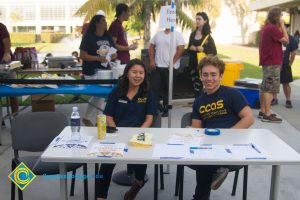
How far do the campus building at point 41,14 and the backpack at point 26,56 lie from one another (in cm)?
4677

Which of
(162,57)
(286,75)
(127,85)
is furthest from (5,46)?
(286,75)

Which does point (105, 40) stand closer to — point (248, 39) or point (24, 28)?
point (248, 39)

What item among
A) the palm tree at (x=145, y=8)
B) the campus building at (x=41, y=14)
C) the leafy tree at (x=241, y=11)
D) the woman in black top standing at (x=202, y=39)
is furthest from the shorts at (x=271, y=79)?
the campus building at (x=41, y=14)

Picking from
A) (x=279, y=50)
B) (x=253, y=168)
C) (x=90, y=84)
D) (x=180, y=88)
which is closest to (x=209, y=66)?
(x=253, y=168)

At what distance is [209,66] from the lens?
3000 mm

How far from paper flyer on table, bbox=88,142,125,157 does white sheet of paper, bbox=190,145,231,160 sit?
43 cm

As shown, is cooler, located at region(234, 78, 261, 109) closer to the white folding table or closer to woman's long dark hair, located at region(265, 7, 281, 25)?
woman's long dark hair, located at region(265, 7, 281, 25)

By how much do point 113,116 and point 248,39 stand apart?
39575 mm

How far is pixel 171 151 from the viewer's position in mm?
2361

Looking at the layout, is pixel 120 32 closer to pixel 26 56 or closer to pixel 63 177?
pixel 26 56

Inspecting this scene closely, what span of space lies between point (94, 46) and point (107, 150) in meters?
2.82

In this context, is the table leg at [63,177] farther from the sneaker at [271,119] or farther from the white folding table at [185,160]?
the sneaker at [271,119]

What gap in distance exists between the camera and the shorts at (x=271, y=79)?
5.95 meters

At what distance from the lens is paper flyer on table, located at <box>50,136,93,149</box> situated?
8.03 ft
